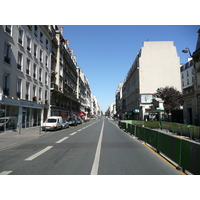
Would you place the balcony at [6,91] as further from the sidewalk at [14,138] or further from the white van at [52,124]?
the white van at [52,124]

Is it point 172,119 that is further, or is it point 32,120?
point 172,119

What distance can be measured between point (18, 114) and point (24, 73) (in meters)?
5.55

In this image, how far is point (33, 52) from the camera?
27.3 m

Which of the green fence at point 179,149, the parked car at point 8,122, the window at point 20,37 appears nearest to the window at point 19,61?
the window at point 20,37

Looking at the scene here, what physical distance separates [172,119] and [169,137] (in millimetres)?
28415

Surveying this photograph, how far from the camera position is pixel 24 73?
24328 mm

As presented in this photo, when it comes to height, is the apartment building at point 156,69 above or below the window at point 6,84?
above

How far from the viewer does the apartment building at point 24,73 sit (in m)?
19.9

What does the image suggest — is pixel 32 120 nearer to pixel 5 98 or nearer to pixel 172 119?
pixel 5 98
